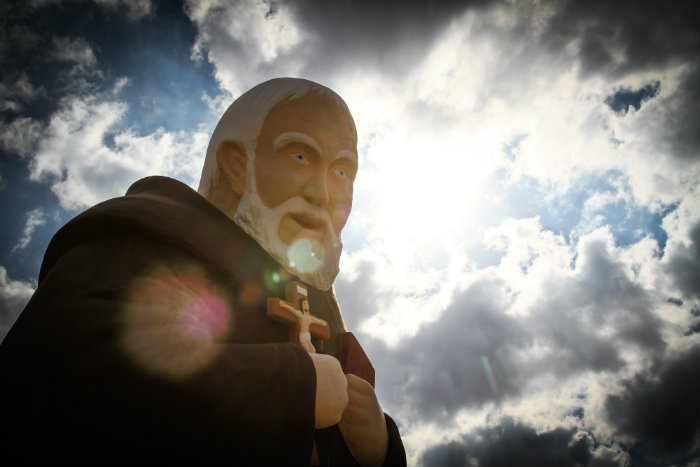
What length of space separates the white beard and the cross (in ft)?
0.77

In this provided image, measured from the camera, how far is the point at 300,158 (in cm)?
335

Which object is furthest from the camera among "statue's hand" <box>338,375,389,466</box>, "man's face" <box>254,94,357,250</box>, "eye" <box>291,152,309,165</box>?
"eye" <box>291,152,309,165</box>

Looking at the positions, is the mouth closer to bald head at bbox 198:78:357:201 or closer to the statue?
the statue

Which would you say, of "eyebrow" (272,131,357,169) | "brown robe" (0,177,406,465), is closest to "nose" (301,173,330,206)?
"eyebrow" (272,131,357,169)

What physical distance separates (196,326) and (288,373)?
0.52 m

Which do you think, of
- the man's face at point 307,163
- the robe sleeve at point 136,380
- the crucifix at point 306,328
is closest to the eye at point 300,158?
the man's face at point 307,163

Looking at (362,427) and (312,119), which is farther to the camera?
(312,119)

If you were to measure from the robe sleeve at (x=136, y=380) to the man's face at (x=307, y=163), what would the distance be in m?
1.30

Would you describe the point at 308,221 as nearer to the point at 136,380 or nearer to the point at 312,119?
the point at 312,119

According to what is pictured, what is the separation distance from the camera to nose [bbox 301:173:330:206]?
10.5 ft

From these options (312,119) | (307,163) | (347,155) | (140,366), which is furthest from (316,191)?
(140,366)

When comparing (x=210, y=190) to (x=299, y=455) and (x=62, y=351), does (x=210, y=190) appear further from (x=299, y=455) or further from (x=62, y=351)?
(x=299, y=455)

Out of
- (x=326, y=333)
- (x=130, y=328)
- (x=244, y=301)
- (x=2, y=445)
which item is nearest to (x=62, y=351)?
(x=130, y=328)

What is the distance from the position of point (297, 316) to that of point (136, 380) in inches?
47.9
